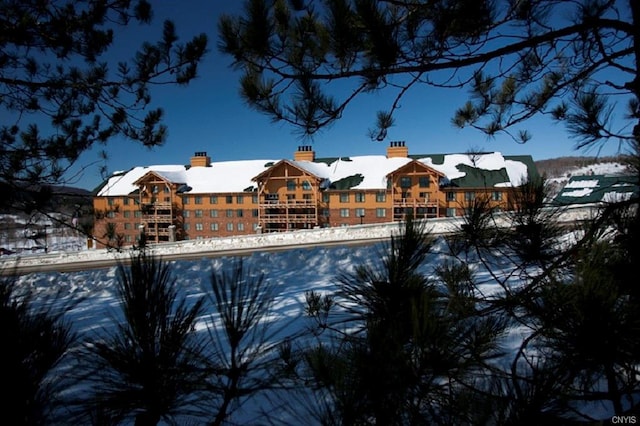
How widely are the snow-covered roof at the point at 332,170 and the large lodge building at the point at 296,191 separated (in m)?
0.09

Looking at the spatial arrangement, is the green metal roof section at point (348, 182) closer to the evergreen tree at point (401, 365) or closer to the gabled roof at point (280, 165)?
the gabled roof at point (280, 165)

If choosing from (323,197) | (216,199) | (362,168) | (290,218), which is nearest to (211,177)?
(216,199)

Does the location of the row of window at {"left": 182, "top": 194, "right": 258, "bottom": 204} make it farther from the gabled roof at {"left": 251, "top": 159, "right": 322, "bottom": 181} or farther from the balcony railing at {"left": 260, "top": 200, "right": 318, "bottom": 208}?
the gabled roof at {"left": 251, "top": 159, "right": 322, "bottom": 181}

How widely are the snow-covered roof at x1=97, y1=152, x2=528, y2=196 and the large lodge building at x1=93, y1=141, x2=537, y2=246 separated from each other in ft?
0.28

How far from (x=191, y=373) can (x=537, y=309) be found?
5.56 feet

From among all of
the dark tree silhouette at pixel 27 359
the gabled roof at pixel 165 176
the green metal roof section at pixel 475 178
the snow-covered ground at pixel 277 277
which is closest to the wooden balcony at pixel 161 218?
the gabled roof at pixel 165 176

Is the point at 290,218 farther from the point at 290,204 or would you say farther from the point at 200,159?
the point at 200,159

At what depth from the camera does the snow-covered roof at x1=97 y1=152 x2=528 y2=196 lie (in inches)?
1048

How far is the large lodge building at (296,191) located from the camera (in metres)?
26.4

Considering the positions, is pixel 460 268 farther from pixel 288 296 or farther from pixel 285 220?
pixel 285 220

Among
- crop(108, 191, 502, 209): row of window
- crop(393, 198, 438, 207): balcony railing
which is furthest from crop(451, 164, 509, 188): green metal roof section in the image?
crop(393, 198, 438, 207): balcony railing

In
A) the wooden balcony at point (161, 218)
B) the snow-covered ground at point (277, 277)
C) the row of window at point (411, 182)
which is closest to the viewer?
the snow-covered ground at point (277, 277)

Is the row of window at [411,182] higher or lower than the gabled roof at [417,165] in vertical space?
lower

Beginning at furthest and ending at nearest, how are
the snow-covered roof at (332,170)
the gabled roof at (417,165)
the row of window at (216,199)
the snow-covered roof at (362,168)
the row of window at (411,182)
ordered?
the row of window at (216,199) → the snow-covered roof at (362,168) → the snow-covered roof at (332,170) → the row of window at (411,182) → the gabled roof at (417,165)
